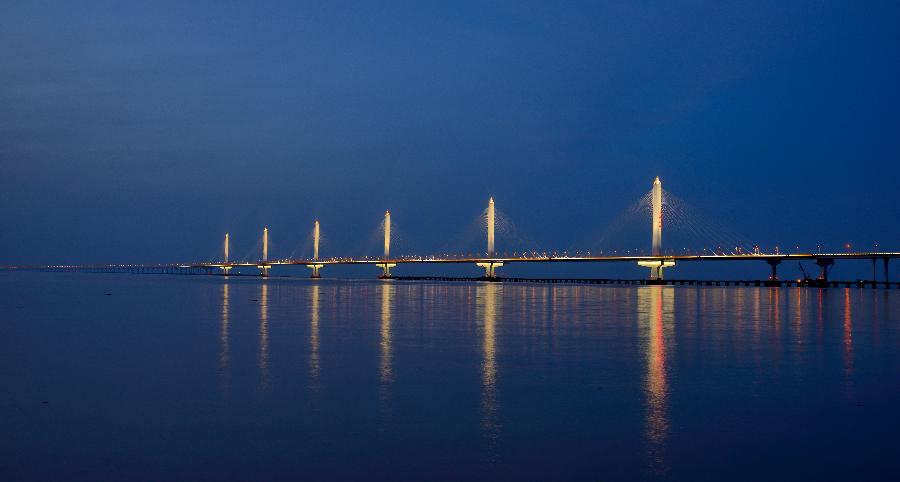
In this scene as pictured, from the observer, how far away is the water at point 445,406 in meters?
7.63

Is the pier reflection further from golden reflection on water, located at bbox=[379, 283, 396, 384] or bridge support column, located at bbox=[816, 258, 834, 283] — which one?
bridge support column, located at bbox=[816, 258, 834, 283]

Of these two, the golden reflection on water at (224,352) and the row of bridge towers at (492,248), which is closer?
the golden reflection on water at (224,352)

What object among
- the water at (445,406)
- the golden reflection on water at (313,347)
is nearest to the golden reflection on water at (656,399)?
the water at (445,406)

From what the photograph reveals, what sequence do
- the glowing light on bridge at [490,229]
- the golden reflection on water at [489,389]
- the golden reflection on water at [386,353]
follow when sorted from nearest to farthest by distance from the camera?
1. the golden reflection on water at [489,389]
2. the golden reflection on water at [386,353]
3. the glowing light on bridge at [490,229]

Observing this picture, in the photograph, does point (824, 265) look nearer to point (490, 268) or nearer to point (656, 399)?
point (490, 268)

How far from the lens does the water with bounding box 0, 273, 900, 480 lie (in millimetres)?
7629

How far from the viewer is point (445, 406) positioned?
1051 cm

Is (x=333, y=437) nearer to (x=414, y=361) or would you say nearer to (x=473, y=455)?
(x=473, y=455)

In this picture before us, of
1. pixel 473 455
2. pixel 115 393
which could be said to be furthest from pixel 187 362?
pixel 473 455

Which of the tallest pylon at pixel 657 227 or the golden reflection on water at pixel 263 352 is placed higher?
the tallest pylon at pixel 657 227

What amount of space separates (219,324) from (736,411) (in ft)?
56.5

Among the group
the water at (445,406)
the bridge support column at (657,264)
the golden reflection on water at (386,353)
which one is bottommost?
the water at (445,406)

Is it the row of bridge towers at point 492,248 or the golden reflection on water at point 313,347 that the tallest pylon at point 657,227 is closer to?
the row of bridge towers at point 492,248

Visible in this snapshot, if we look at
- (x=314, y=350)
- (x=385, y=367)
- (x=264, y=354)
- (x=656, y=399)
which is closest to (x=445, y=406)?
(x=656, y=399)
